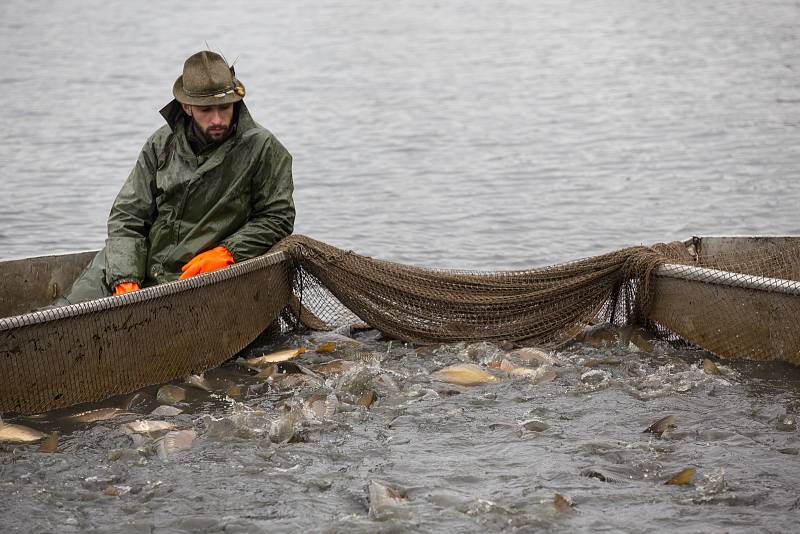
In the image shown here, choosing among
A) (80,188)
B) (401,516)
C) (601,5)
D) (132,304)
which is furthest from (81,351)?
(601,5)

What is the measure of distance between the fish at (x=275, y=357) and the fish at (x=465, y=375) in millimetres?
1007

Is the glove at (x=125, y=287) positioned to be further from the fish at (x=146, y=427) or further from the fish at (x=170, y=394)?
the fish at (x=146, y=427)

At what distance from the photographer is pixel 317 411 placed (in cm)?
592

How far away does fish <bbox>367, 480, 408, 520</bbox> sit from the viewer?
15.5 ft

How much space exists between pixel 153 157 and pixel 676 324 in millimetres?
3533

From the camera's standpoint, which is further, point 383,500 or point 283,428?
point 283,428

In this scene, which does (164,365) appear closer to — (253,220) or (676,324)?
(253,220)

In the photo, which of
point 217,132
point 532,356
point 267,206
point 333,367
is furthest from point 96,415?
point 532,356

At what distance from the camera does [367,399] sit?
6074 millimetres

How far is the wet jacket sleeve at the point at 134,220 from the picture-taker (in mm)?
6938

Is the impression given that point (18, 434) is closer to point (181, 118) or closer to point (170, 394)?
point (170, 394)

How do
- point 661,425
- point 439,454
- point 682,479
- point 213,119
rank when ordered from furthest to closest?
point 213,119 < point 661,425 < point 439,454 < point 682,479

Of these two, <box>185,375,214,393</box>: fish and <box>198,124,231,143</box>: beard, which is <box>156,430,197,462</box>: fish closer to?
<box>185,375,214,393</box>: fish

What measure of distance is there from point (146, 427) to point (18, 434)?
639 mm
